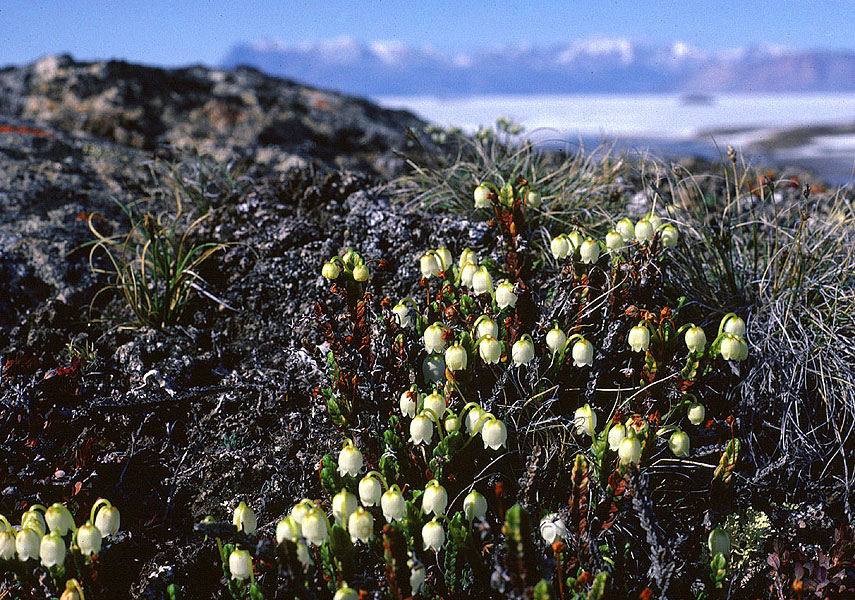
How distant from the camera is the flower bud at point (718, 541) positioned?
86.3 inches

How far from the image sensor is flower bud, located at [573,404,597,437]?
2352 mm

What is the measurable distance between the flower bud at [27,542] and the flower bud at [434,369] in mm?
1403

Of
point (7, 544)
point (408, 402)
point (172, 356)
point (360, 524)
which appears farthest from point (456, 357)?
point (172, 356)

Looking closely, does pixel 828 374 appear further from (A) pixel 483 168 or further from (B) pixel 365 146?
(B) pixel 365 146

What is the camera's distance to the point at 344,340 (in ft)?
9.03

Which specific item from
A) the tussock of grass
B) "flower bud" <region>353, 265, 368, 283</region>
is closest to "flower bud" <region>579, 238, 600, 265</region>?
the tussock of grass

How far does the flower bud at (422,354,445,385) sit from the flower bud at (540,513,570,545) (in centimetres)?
72

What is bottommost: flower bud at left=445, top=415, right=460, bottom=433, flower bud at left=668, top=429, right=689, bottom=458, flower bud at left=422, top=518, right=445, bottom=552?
flower bud at left=422, top=518, right=445, bottom=552

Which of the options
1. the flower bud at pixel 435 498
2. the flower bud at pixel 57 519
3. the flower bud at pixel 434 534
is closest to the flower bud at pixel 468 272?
the flower bud at pixel 435 498

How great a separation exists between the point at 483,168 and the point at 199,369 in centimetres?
222

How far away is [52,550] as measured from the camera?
74.1 inches

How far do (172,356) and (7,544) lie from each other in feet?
4.66

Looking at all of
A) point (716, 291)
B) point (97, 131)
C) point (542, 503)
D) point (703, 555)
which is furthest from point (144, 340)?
point (97, 131)

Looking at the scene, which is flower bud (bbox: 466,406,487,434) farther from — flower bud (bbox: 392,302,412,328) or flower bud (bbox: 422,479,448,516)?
flower bud (bbox: 392,302,412,328)
